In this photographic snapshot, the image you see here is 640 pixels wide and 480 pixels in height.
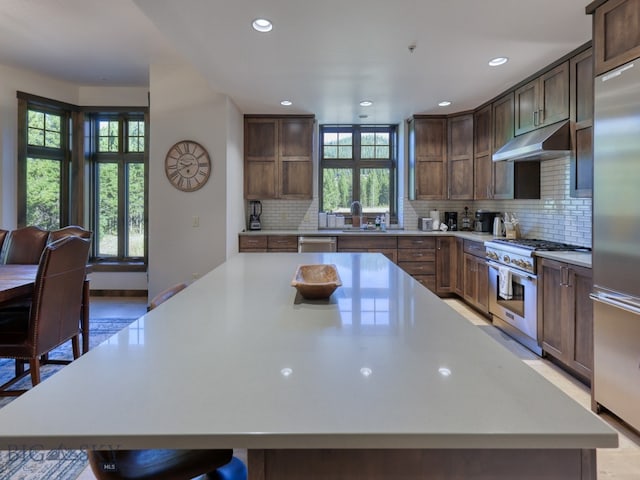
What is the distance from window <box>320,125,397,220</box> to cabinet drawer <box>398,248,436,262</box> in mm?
1066

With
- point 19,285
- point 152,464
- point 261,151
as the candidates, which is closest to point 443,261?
point 261,151

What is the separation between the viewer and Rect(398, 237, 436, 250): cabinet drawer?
490cm

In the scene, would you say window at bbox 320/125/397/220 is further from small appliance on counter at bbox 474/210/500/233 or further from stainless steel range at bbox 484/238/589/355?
stainless steel range at bbox 484/238/589/355

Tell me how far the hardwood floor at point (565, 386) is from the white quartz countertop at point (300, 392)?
0.73 metres

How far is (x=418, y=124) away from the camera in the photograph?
514 centimetres

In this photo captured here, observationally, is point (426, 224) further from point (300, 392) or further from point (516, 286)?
point (300, 392)

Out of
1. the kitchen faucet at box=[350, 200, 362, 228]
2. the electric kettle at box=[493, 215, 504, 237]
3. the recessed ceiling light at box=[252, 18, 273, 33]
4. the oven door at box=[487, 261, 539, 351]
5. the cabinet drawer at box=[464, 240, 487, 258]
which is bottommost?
the oven door at box=[487, 261, 539, 351]

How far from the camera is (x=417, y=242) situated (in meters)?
4.91

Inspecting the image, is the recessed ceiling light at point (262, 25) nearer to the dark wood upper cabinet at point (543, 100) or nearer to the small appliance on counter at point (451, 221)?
the dark wood upper cabinet at point (543, 100)


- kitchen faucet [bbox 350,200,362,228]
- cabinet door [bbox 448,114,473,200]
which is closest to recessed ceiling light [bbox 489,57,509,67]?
cabinet door [bbox 448,114,473,200]

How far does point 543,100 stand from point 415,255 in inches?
88.7

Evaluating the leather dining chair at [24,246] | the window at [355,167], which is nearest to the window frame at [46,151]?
the leather dining chair at [24,246]

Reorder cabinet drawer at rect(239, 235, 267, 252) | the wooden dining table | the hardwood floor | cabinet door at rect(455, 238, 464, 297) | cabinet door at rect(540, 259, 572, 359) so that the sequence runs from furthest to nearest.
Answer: cabinet drawer at rect(239, 235, 267, 252) → cabinet door at rect(455, 238, 464, 297) → cabinet door at rect(540, 259, 572, 359) → the wooden dining table → the hardwood floor

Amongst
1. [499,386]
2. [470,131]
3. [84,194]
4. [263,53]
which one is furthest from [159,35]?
[499,386]
